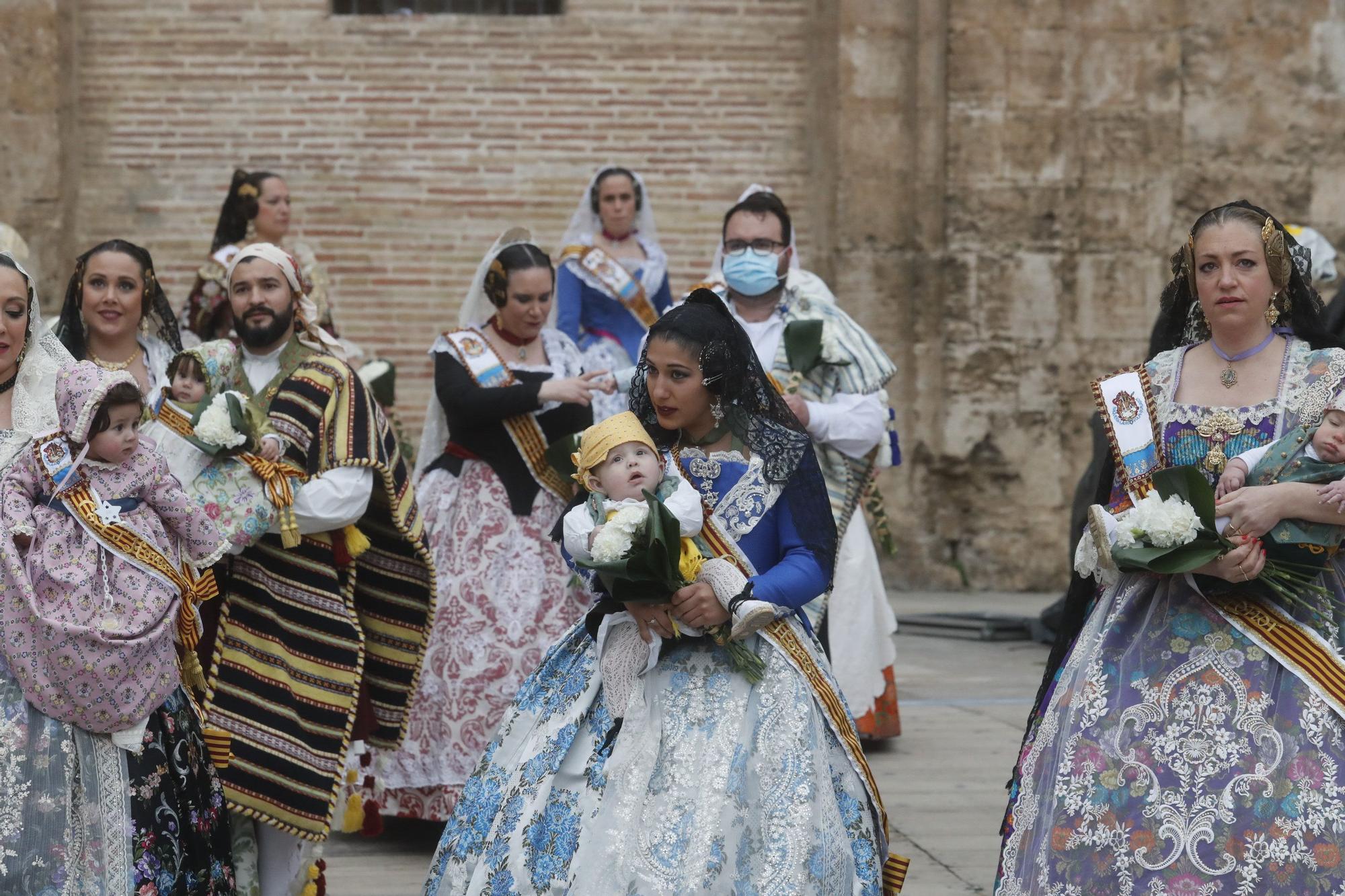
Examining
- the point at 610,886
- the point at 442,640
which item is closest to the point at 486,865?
the point at 610,886

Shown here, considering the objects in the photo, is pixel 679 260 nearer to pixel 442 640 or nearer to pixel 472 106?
pixel 472 106

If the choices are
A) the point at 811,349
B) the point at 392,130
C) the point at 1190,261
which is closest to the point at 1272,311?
the point at 1190,261

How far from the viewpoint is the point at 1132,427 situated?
13.9 feet

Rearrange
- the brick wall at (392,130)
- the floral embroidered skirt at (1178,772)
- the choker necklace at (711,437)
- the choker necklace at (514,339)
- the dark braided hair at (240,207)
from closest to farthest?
1. the floral embroidered skirt at (1178,772)
2. the choker necklace at (711,437)
3. the choker necklace at (514,339)
4. the dark braided hair at (240,207)
5. the brick wall at (392,130)

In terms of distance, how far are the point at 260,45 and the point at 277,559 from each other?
7122 millimetres

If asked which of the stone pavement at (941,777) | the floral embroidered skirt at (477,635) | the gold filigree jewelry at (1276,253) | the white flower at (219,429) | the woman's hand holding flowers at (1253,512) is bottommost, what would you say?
the stone pavement at (941,777)

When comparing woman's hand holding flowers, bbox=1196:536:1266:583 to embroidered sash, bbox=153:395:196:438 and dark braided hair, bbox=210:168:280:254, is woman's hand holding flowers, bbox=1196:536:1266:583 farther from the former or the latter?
dark braided hair, bbox=210:168:280:254

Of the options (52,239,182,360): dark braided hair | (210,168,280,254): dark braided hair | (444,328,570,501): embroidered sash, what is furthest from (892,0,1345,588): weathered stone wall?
(52,239,182,360): dark braided hair

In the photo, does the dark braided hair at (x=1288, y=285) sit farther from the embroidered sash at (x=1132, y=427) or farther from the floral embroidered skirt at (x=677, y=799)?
the floral embroidered skirt at (x=677, y=799)

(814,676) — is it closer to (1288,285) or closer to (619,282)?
(1288,285)

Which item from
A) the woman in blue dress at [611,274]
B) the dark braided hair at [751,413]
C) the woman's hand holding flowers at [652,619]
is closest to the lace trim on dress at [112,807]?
the woman's hand holding flowers at [652,619]

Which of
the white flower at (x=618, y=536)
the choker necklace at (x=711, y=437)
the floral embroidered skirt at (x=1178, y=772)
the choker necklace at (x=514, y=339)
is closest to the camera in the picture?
the floral embroidered skirt at (x=1178, y=772)

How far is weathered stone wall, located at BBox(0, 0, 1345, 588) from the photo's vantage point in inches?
457

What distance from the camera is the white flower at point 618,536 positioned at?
13.2 ft
